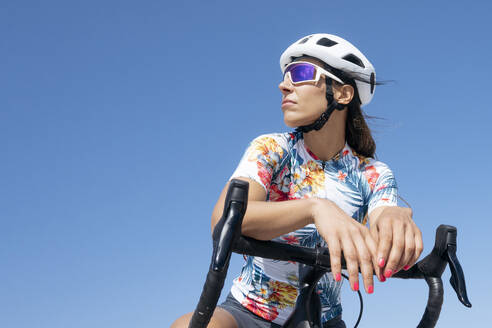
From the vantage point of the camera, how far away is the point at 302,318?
2.63 metres

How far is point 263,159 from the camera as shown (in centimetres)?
327

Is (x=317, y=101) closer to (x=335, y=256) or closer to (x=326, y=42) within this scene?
(x=326, y=42)

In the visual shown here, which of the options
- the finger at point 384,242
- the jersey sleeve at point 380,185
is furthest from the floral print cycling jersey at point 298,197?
the finger at point 384,242

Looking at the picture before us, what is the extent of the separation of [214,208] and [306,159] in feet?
4.08

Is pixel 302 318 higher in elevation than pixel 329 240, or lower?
lower

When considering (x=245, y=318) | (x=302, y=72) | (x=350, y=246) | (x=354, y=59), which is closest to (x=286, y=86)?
(x=302, y=72)

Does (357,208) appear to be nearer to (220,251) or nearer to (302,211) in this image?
(302,211)

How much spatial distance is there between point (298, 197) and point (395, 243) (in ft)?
4.40

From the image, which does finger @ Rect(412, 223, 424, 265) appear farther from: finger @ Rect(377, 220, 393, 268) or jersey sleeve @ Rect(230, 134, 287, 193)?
jersey sleeve @ Rect(230, 134, 287, 193)

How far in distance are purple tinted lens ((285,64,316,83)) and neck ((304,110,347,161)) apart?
0.39m

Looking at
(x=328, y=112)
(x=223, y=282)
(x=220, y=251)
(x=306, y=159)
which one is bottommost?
(x=223, y=282)

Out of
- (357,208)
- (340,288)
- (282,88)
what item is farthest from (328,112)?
(340,288)

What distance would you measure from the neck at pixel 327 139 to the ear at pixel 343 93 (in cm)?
10

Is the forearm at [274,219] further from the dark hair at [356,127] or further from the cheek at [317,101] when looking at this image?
the dark hair at [356,127]
